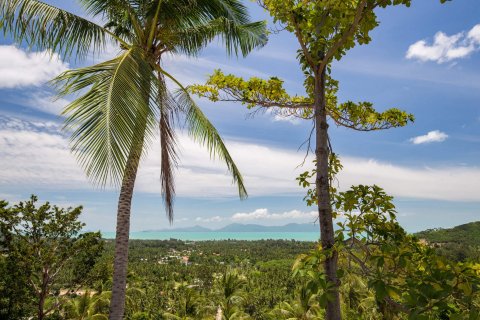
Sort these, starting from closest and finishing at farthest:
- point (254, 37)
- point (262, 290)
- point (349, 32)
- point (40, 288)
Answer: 1. point (349, 32)
2. point (254, 37)
3. point (40, 288)
4. point (262, 290)

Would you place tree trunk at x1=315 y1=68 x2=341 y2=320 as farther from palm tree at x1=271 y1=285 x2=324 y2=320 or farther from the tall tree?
palm tree at x1=271 y1=285 x2=324 y2=320

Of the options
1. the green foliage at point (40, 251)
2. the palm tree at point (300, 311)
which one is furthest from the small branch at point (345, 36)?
the palm tree at point (300, 311)

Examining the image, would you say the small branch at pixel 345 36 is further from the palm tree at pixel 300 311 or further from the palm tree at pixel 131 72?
the palm tree at pixel 300 311

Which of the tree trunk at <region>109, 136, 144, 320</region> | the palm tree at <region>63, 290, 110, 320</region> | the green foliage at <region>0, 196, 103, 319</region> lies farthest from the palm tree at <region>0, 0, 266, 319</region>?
the palm tree at <region>63, 290, 110, 320</region>

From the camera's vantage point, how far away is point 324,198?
9.79ft

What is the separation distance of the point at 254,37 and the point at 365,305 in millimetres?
21111

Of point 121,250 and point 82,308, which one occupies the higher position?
point 121,250

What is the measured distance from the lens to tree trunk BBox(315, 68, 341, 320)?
9.25ft

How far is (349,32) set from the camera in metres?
2.91

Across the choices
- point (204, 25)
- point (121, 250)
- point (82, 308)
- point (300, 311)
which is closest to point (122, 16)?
point (204, 25)

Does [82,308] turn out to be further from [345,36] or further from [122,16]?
[345,36]

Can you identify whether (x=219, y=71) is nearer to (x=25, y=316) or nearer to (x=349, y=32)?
(x=349, y=32)

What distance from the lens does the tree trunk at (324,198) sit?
2818mm

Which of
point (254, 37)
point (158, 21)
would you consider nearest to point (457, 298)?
point (158, 21)
